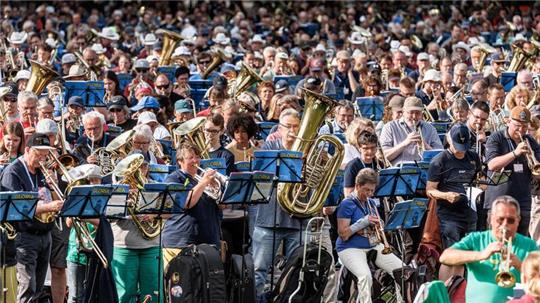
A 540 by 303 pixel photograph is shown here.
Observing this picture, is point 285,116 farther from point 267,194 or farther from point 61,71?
point 61,71

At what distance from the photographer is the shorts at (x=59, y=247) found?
14.4m

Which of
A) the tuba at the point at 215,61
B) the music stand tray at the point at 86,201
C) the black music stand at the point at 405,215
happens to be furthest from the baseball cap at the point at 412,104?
the tuba at the point at 215,61

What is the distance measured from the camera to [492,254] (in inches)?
430

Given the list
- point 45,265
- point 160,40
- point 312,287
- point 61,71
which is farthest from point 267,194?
point 160,40

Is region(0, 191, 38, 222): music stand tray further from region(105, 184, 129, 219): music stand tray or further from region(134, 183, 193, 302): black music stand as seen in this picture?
region(134, 183, 193, 302): black music stand

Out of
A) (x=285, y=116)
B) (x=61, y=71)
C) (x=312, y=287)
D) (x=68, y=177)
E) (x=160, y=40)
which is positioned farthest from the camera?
(x=160, y=40)

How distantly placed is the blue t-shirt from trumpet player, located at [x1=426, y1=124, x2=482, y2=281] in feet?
4.39

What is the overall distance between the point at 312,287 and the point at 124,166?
198cm

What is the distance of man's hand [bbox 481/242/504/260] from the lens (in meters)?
10.8

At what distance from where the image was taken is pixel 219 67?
935 inches

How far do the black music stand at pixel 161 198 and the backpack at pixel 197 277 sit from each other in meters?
0.39

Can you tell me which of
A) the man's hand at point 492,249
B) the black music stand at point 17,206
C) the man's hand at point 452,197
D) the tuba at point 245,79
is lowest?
the man's hand at point 492,249

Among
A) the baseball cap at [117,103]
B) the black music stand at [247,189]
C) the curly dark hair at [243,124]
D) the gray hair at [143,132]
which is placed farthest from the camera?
the baseball cap at [117,103]

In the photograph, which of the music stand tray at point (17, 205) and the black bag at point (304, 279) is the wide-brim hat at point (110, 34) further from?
the music stand tray at point (17, 205)
